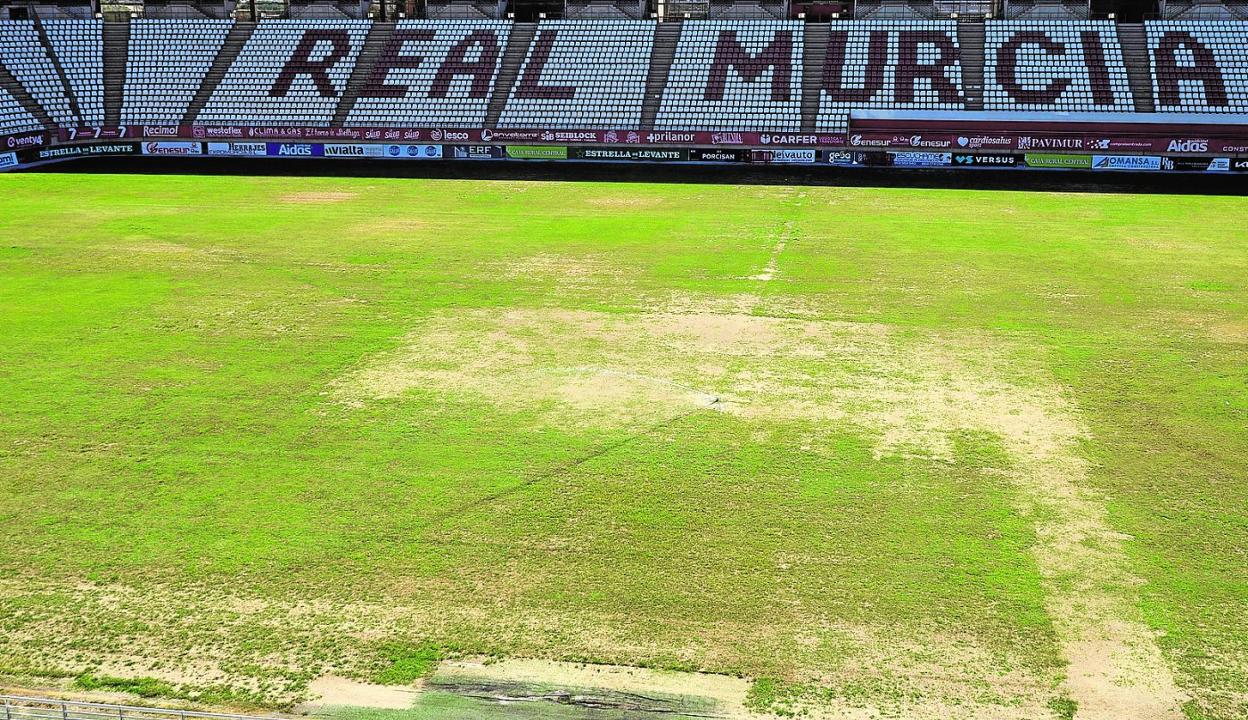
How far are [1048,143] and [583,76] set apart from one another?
21655 millimetres

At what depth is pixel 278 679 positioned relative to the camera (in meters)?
11.3

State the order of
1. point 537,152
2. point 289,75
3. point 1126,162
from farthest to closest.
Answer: point 289,75
point 537,152
point 1126,162

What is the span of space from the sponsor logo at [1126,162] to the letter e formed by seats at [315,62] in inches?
1366

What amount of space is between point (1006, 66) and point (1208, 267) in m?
26.0

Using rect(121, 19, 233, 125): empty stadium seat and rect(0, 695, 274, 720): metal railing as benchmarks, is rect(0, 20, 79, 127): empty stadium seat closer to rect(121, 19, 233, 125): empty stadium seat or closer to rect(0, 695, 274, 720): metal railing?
rect(121, 19, 233, 125): empty stadium seat

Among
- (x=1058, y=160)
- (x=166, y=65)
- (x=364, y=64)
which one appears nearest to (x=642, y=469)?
(x=1058, y=160)

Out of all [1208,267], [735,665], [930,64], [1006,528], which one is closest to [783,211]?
[1208,267]

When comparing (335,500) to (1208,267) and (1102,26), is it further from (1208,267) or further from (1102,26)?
(1102,26)

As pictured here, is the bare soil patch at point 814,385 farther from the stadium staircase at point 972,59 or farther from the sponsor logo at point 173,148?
the sponsor logo at point 173,148

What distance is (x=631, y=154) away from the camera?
4812cm

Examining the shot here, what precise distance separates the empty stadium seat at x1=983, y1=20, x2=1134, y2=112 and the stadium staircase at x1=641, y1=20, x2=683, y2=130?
14.9m

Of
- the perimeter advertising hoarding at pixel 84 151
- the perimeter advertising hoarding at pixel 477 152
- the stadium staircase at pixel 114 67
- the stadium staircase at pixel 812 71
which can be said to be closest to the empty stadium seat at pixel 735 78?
the stadium staircase at pixel 812 71

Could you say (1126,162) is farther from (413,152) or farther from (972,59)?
(413,152)

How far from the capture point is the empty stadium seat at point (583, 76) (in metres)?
51.2
